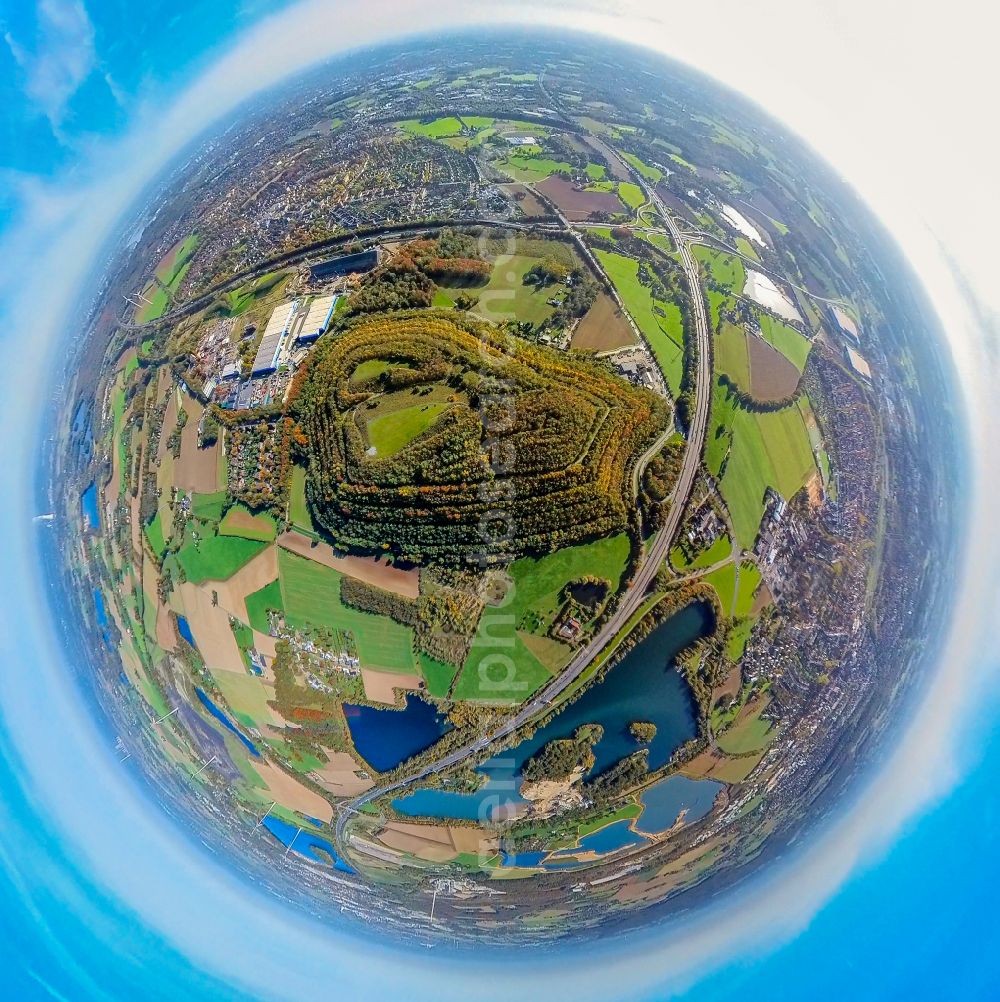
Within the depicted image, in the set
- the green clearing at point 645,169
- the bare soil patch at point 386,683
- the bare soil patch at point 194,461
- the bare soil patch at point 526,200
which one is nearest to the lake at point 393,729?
the bare soil patch at point 386,683

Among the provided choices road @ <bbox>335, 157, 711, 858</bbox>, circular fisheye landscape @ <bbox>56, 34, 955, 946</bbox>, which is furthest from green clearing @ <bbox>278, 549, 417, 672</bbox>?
road @ <bbox>335, 157, 711, 858</bbox>

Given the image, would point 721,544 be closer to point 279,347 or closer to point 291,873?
point 279,347

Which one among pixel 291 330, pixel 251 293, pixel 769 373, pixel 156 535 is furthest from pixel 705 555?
pixel 156 535

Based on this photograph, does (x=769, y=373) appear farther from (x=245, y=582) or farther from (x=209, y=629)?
(x=209, y=629)

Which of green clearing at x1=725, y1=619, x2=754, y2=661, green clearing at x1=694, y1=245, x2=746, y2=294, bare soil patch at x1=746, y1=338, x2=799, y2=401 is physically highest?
green clearing at x1=694, y1=245, x2=746, y2=294

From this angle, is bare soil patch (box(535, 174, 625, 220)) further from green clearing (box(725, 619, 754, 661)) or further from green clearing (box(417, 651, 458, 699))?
green clearing (box(417, 651, 458, 699))

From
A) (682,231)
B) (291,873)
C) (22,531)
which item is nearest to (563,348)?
(682,231)
